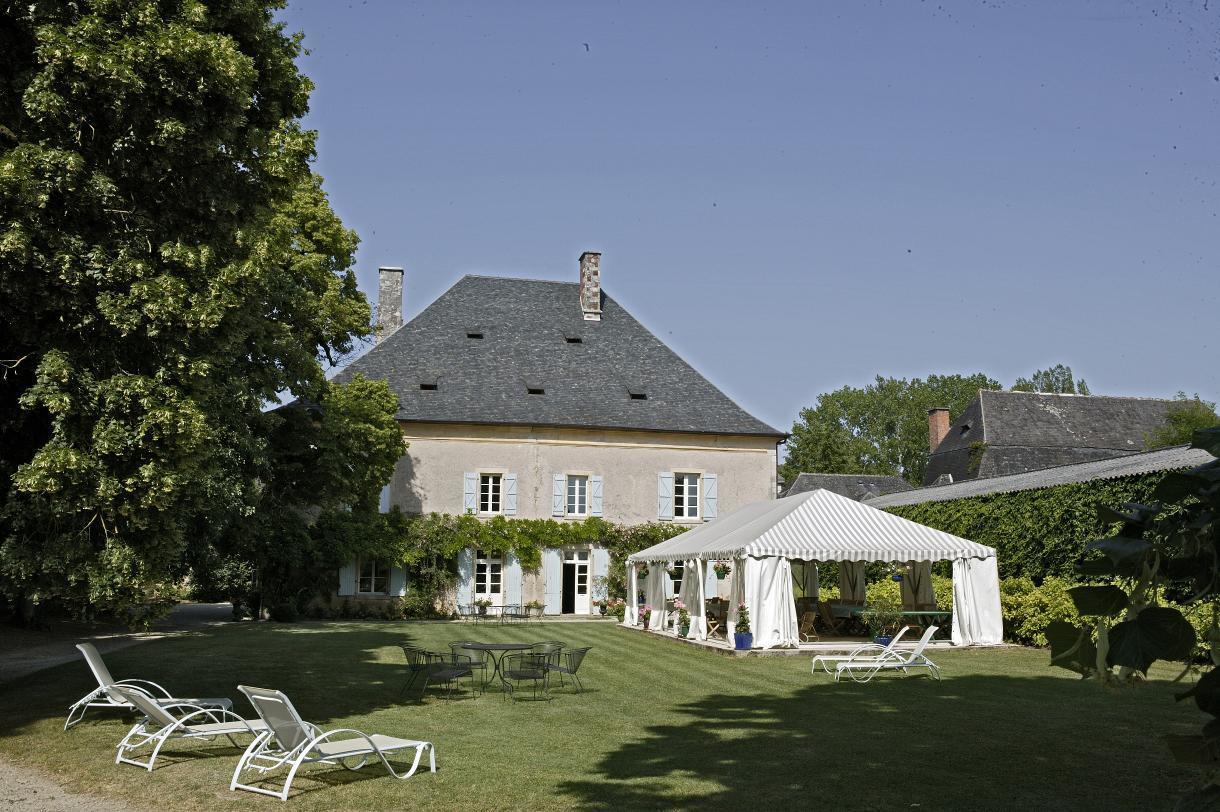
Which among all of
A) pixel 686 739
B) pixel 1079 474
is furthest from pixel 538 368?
pixel 686 739

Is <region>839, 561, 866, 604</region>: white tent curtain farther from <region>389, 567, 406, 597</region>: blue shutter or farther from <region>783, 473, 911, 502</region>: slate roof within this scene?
<region>783, 473, 911, 502</region>: slate roof

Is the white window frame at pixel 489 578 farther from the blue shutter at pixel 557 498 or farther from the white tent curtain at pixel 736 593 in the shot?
the white tent curtain at pixel 736 593

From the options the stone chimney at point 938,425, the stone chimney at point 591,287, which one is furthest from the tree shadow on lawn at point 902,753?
the stone chimney at point 938,425

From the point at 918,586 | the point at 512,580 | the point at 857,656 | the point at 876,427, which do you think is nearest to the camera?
the point at 857,656

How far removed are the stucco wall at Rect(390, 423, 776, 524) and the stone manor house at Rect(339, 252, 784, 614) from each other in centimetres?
3

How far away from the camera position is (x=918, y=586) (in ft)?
67.5

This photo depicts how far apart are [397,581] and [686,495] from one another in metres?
9.03

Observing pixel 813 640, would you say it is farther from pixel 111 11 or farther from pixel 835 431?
pixel 835 431

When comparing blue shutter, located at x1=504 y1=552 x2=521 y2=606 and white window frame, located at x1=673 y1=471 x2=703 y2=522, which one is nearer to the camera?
blue shutter, located at x1=504 y1=552 x2=521 y2=606

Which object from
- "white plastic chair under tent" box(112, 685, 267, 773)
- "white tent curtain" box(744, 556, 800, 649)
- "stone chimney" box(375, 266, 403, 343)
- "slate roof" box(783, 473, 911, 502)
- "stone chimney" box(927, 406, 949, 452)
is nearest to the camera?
"white plastic chair under tent" box(112, 685, 267, 773)

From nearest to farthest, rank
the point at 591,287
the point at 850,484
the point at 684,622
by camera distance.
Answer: the point at 684,622, the point at 591,287, the point at 850,484

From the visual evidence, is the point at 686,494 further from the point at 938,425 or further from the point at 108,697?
the point at 108,697

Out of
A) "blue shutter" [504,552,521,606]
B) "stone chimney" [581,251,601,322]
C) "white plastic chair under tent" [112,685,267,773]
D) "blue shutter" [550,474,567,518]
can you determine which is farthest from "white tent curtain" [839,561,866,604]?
"white plastic chair under tent" [112,685,267,773]

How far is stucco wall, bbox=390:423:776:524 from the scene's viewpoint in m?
28.5
